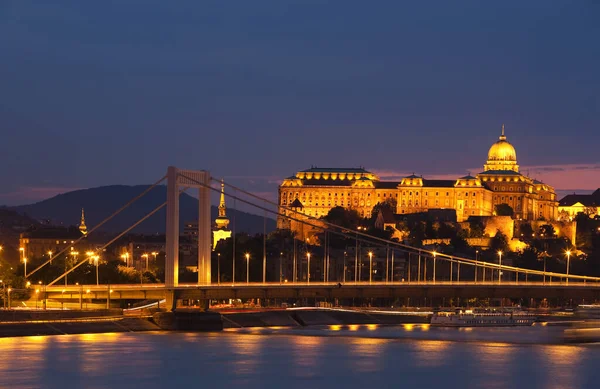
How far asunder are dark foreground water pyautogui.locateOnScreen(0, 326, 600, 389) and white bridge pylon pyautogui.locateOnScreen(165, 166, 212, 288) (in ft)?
9.61

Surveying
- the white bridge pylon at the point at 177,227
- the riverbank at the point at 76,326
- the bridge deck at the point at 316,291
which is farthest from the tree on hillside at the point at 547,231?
the riverbank at the point at 76,326

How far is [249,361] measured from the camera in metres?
68.0

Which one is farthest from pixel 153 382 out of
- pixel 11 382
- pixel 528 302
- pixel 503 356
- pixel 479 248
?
pixel 479 248

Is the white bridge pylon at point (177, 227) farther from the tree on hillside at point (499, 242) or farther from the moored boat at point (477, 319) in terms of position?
the tree on hillside at point (499, 242)

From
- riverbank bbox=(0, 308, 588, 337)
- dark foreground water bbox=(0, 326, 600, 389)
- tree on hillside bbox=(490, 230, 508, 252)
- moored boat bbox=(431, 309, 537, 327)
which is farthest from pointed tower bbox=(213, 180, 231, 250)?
dark foreground water bbox=(0, 326, 600, 389)

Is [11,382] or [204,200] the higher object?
[204,200]

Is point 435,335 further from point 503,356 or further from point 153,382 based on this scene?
point 153,382

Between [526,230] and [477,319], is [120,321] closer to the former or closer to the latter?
[477,319]

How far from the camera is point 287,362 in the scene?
68188 mm

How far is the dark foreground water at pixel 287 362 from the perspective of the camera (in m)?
61.2

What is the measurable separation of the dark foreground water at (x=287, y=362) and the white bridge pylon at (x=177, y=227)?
9.61ft

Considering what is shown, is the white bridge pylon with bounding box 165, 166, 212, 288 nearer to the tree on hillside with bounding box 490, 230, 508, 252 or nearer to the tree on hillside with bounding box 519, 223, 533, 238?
the tree on hillside with bounding box 490, 230, 508, 252

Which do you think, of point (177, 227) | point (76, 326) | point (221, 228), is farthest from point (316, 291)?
point (221, 228)

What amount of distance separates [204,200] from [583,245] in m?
107
